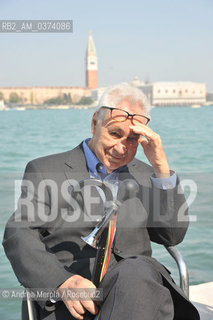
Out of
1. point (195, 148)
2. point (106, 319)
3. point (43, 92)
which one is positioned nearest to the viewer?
point (106, 319)

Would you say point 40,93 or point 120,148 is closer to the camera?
point 120,148

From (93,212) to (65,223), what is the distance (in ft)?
0.33

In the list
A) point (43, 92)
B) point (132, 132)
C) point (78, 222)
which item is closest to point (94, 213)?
point (78, 222)

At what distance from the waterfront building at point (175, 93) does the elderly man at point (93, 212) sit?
84.0 meters

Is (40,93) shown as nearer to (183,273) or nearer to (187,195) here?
(187,195)

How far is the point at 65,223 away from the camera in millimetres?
1706

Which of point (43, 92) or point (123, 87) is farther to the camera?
point (43, 92)

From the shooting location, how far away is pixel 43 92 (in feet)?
309

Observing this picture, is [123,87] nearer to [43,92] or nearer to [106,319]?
[106,319]

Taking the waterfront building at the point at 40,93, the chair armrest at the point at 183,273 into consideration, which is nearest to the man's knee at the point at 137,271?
the chair armrest at the point at 183,273

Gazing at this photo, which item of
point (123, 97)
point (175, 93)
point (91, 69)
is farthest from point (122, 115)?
point (91, 69)

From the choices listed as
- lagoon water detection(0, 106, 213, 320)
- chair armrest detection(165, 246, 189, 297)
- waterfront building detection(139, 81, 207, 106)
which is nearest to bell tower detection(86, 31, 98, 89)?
waterfront building detection(139, 81, 207, 106)

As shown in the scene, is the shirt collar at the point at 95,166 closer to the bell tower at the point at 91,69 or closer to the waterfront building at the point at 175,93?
the waterfront building at the point at 175,93

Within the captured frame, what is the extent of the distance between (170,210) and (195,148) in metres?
13.7
